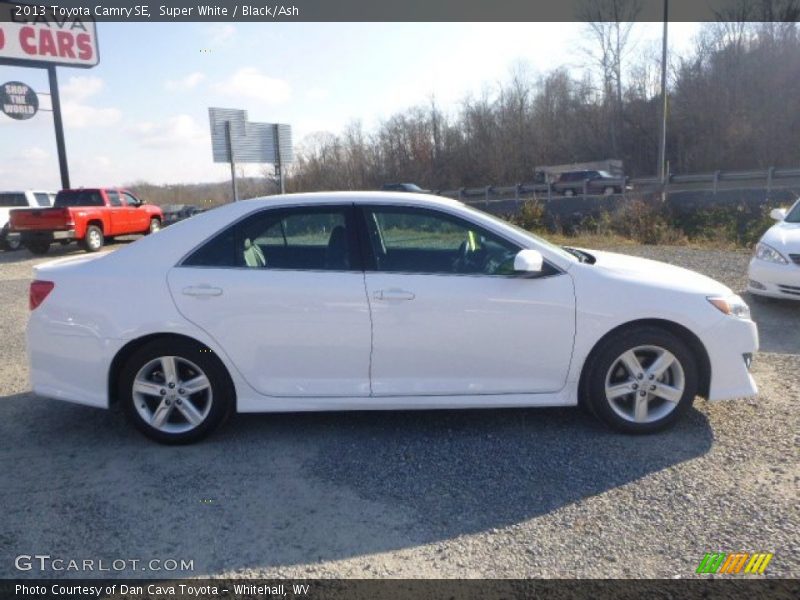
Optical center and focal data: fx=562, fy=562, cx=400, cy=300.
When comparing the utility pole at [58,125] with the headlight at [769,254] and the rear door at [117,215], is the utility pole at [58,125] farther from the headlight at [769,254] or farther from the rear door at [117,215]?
the headlight at [769,254]

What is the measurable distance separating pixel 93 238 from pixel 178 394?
1483 centimetres

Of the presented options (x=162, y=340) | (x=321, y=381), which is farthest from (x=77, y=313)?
(x=321, y=381)

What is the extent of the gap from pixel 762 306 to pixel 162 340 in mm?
7122

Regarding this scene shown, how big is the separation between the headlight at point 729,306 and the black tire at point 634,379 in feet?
1.06

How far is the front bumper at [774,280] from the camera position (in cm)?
652

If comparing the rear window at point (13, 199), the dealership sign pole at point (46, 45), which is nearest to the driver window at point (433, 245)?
the rear window at point (13, 199)

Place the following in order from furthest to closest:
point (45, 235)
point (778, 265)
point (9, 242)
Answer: point (9, 242)
point (45, 235)
point (778, 265)

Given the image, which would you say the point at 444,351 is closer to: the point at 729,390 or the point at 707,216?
the point at 729,390

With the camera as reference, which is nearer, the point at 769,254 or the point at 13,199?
the point at 769,254

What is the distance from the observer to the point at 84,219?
15766 mm

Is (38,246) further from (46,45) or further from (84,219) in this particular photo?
(46,45)

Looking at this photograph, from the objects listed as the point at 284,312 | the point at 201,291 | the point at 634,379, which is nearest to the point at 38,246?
the point at 201,291

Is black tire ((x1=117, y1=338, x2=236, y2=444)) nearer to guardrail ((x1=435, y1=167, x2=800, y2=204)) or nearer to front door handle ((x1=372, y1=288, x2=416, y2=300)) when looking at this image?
front door handle ((x1=372, y1=288, x2=416, y2=300))

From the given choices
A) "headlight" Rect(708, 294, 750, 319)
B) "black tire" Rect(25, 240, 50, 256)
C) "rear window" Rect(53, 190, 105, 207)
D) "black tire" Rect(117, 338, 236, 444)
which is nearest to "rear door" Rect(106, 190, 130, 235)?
"rear window" Rect(53, 190, 105, 207)
